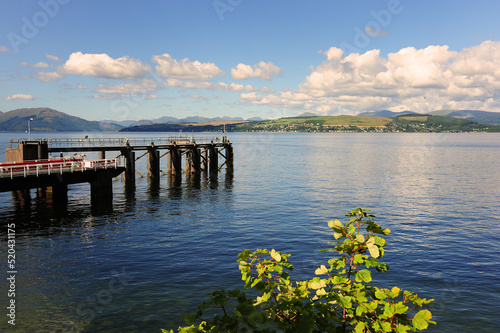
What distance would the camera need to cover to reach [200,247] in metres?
25.4

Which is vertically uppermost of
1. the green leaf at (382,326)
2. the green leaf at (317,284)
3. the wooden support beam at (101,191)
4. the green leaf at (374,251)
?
the green leaf at (374,251)

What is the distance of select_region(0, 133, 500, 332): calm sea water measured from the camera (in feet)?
54.3

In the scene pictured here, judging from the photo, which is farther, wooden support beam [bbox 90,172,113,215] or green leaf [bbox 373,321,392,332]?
wooden support beam [bbox 90,172,113,215]

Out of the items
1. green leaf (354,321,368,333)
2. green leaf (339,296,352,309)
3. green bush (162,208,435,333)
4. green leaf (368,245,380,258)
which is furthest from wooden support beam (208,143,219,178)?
green leaf (368,245,380,258)

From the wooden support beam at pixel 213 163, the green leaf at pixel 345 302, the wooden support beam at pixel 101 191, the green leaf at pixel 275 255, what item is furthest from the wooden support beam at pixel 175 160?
the green leaf at pixel 275 255

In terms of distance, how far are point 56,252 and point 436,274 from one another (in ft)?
81.5

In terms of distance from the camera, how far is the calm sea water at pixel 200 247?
16.6 m

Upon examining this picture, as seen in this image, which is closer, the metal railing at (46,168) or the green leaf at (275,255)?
the green leaf at (275,255)

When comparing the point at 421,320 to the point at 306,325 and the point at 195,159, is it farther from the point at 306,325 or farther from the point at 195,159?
the point at 195,159

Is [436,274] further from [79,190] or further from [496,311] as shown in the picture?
[79,190]

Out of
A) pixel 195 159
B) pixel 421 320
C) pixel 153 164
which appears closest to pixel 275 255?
pixel 421 320

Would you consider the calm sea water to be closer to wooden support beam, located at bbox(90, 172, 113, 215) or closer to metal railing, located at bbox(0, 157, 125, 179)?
wooden support beam, located at bbox(90, 172, 113, 215)

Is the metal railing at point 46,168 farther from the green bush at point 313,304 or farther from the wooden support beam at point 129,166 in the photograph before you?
the green bush at point 313,304

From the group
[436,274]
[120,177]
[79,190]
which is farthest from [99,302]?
[120,177]
